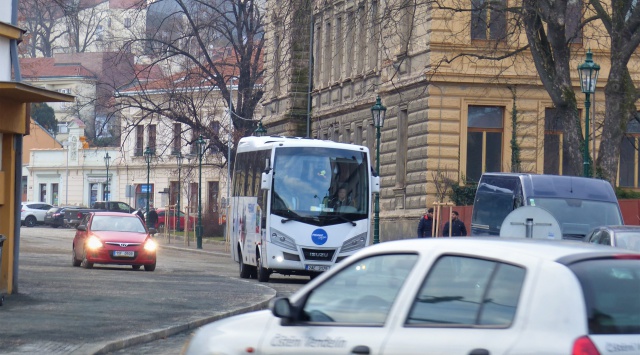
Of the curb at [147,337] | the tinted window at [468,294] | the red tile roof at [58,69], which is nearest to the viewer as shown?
the tinted window at [468,294]

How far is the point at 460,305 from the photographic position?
691 centimetres

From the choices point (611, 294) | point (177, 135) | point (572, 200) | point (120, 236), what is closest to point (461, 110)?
point (120, 236)

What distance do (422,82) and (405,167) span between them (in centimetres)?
398

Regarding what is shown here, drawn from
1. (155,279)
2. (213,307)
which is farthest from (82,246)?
(213,307)

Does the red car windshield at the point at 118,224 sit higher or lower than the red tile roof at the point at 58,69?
lower

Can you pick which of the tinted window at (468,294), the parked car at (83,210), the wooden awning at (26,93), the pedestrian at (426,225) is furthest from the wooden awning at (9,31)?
the parked car at (83,210)

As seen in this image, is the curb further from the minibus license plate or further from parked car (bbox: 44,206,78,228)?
parked car (bbox: 44,206,78,228)

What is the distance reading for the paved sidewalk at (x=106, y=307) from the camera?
1407cm

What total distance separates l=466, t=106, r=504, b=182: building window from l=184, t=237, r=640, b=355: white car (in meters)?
33.4

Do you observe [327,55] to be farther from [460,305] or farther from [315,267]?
[460,305]

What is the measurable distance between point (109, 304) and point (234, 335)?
38.1ft

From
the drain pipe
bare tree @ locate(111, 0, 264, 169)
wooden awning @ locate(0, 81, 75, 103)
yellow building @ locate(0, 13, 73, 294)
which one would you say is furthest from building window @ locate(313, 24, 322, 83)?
wooden awning @ locate(0, 81, 75, 103)

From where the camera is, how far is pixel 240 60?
199 feet

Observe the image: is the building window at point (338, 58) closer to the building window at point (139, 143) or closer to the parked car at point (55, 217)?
the parked car at point (55, 217)
